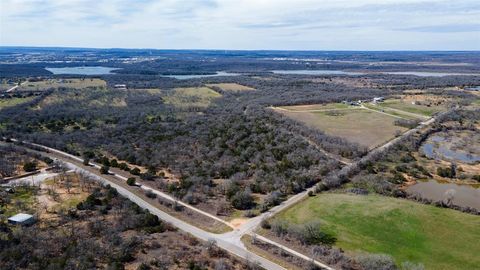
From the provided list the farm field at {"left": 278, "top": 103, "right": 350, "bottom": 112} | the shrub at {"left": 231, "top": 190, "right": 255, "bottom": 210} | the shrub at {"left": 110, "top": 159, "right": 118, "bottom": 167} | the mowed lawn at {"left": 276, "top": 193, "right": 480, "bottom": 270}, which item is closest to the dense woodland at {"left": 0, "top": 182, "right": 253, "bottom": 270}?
the shrub at {"left": 231, "top": 190, "right": 255, "bottom": 210}

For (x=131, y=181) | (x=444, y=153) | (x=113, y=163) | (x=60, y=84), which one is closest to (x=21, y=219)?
(x=131, y=181)

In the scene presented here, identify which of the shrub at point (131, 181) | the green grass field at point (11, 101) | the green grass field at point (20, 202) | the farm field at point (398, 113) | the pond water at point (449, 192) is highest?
the green grass field at point (11, 101)

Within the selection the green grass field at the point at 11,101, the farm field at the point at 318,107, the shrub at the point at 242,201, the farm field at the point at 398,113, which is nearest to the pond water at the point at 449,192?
the shrub at the point at 242,201

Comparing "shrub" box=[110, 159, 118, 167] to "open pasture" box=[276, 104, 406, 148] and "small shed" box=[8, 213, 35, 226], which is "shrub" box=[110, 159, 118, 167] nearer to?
"small shed" box=[8, 213, 35, 226]

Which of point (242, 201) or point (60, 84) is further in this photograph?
point (60, 84)

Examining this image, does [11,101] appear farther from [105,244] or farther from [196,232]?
[196,232]

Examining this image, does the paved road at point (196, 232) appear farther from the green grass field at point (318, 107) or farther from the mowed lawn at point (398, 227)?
the green grass field at point (318, 107)
